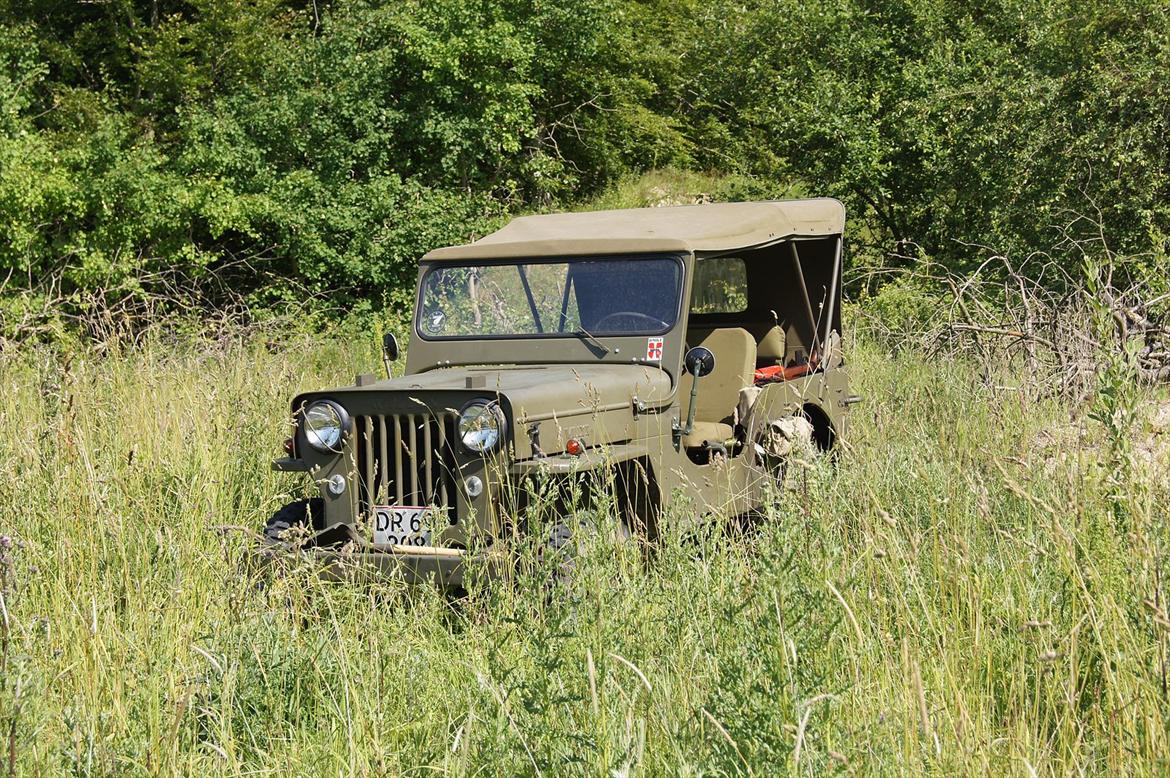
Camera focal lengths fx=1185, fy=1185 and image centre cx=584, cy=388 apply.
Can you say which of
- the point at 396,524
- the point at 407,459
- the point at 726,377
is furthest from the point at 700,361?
the point at 396,524

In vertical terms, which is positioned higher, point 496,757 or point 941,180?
point 941,180

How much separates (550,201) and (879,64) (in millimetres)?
5549

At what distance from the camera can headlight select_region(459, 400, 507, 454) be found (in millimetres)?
4562

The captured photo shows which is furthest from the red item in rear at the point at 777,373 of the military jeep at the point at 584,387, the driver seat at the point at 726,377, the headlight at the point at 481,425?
the headlight at the point at 481,425

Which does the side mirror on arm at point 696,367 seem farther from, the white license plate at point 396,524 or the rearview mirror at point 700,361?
the white license plate at point 396,524

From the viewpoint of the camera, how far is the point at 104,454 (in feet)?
17.5

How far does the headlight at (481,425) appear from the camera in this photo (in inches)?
180

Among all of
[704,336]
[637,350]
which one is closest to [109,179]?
[704,336]

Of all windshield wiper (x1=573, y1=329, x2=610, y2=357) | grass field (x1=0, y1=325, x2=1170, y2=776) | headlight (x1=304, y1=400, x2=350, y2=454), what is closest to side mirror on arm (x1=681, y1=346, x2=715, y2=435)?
windshield wiper (x1=573, y1=329, x2=610, y2=357)

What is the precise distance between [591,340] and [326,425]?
1400 mm

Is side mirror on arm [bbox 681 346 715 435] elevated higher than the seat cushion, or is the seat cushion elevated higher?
side mirror on arm [bbox 681 346 715 435]

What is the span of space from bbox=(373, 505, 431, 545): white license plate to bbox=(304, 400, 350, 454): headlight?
375 millimetres

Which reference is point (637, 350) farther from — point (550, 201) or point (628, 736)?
point (550, 201)

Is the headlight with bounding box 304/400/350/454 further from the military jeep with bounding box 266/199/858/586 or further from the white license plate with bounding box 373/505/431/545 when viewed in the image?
the white license plate with bounding box 373/505/431/545
